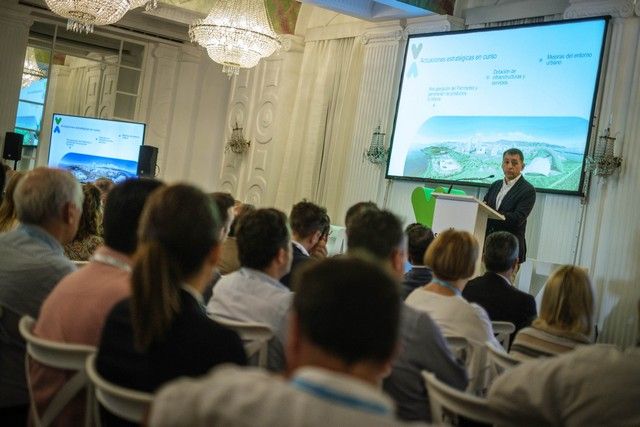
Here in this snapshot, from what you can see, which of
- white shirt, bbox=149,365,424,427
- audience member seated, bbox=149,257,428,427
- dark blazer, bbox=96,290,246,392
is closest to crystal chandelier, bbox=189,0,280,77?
dark blazer, bbox=96,290,246,392

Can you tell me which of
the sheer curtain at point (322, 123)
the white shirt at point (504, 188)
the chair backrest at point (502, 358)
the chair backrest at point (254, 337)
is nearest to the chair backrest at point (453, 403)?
the chair backrest at point (502, 358)

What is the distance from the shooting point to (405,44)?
9305 mm

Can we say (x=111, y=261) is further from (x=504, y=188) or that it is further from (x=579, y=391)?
(x=504, y=188)

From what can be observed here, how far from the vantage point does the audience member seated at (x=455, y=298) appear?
3.02 m

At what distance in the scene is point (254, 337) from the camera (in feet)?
8.23

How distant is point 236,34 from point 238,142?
10.3 feet

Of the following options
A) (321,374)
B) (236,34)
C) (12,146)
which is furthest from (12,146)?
(321,374)

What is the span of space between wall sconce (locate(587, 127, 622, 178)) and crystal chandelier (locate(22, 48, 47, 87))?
8.52 m

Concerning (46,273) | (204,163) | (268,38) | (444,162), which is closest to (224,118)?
(204,163)

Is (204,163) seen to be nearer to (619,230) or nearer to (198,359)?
(619,230)

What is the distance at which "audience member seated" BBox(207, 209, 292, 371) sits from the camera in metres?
2.69

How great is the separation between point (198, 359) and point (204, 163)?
1151 cm

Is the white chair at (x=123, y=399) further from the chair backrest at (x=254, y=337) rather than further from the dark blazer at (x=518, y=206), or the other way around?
the dark blazer at (x=518, y=206)

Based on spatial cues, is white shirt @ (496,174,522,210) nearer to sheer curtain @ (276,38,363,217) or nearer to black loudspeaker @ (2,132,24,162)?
sheer curtain @ (276,38,363,217)
